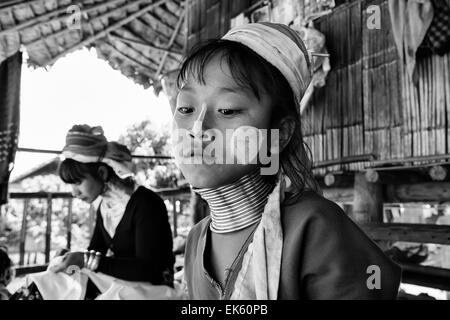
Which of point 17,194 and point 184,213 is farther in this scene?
point 184,213

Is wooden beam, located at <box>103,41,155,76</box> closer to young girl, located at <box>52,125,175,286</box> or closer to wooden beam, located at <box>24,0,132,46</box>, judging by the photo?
wooden beam, located at <box>24,0,132,46</box>

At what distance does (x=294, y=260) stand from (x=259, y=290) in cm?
10

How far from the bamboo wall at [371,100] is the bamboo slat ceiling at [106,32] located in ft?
10.6

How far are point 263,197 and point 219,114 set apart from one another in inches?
10.3

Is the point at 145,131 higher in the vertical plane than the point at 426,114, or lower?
higher

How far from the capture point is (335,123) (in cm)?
411

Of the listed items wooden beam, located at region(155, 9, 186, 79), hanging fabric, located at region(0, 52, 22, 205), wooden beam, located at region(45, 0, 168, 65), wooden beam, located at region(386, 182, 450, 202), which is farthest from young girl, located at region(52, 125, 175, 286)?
wooden beam, located at region(155, 9, 186, 79)

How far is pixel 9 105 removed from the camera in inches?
217

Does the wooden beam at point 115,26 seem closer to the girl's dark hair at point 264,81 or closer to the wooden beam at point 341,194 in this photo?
the wooden beam at point 341,194

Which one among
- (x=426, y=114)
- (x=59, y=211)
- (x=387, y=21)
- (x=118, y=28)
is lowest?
(x=59, y=211)

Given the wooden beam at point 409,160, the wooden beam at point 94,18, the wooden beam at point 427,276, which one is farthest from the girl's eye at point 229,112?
the wooden beam at point 94,18

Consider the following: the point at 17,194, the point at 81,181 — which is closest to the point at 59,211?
the point at 17,194
